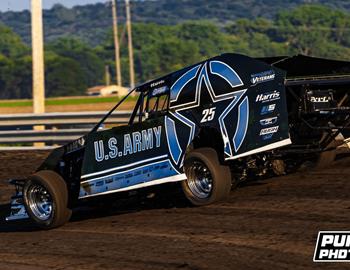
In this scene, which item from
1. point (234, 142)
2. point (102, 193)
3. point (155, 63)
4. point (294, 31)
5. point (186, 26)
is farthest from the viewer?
point (186, 26)

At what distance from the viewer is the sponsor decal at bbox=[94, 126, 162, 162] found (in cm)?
1052

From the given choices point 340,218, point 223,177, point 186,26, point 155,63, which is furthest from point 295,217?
point 186,26

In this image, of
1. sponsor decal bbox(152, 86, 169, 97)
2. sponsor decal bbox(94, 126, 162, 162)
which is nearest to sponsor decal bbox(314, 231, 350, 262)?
sponsor decal bbox(94, 126, 162, 162)

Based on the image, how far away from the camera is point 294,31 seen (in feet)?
535

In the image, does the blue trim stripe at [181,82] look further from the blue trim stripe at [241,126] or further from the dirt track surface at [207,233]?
the dirt track surface at [207,233]

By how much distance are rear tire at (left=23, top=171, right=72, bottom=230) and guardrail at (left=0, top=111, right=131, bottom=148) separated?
746 cm

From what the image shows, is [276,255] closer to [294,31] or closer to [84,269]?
[84,269]

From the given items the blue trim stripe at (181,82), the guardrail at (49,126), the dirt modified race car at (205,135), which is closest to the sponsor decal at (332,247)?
the dirt modified race car at (205,135)

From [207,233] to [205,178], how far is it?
1454mm

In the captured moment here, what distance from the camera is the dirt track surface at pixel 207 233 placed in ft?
26.3

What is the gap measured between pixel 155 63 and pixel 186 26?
89.7 ft

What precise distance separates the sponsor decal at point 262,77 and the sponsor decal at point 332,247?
245cm

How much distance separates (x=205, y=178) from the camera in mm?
10477

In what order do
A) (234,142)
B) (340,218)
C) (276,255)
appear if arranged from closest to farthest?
(276,255) → (340,218) → (234,142)
